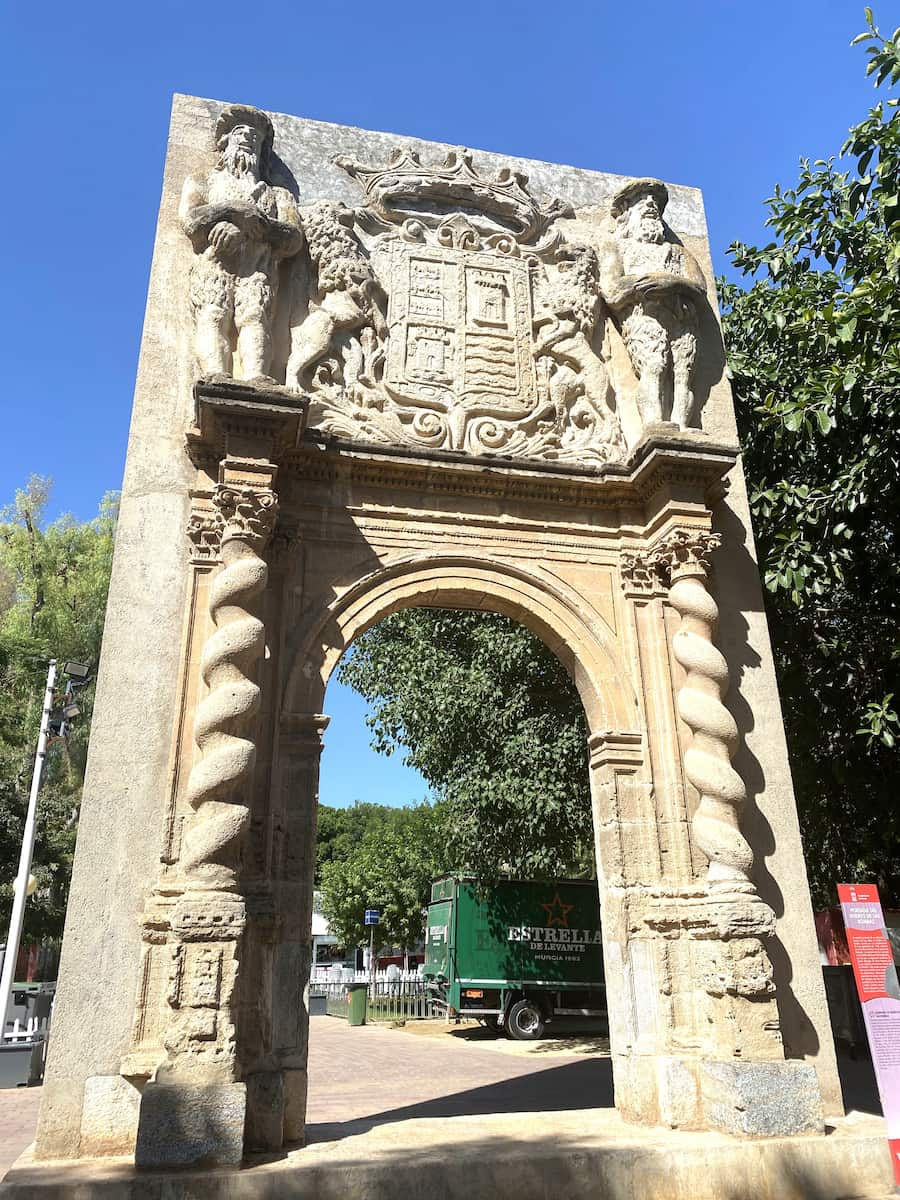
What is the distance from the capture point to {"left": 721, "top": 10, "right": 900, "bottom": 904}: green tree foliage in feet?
23.2

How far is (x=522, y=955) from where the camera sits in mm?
15516

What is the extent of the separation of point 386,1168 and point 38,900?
54.7 feet

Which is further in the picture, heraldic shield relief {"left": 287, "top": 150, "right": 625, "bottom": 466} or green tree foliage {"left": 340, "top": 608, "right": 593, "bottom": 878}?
green tree foliage {"left": 340, "top": 608, "right": 593, "bottom": 878}

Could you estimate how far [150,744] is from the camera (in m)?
5.72

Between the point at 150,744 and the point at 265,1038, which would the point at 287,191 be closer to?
the point at 150,744

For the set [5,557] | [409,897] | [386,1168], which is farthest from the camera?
[409,897]

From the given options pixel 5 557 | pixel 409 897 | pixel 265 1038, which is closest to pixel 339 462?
pixel 265 1038

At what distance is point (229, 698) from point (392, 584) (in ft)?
5.63

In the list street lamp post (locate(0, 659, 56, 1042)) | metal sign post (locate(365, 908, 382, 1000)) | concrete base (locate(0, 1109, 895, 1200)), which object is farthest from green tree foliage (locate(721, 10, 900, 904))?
metal sign post (locate(365, 908, 382, 1000))

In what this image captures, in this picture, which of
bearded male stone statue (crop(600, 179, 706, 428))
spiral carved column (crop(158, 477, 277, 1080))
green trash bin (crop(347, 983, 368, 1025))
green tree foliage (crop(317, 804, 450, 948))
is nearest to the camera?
spiral carved column (crop(158, 477, 277, 1080))

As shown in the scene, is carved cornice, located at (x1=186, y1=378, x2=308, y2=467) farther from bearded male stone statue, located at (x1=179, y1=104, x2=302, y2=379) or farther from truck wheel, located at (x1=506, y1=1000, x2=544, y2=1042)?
truck wheel, located at (x1=506, y1=1000, x2=544, y2=1042)

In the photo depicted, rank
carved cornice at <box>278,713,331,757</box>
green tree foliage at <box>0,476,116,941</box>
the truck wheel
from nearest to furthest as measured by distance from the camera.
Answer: carved cornice at <box>278,713,331,757</box>
the truck wheel
green tree foliage at <box>0,476,116,941</box>

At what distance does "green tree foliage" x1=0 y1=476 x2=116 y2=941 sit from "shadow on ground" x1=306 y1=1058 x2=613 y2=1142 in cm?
1160

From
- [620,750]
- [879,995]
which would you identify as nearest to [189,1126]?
[620,750]
